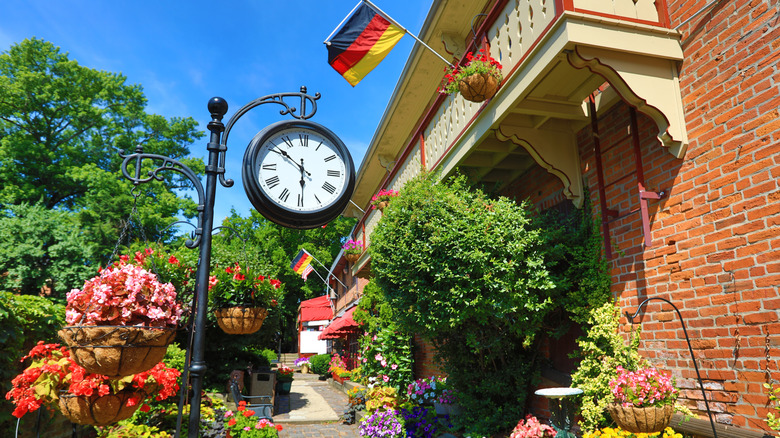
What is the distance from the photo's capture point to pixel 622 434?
13.9 ft

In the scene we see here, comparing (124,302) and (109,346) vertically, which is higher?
(124,302)

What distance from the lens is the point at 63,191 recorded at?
2433 centimetres

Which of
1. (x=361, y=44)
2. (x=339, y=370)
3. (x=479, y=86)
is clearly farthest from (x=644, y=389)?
(x=339, y=370)

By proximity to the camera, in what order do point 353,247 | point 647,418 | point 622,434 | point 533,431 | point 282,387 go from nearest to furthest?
point 647,418 < point 622,434 < point 533,431 < point 282,387 < point 353,247

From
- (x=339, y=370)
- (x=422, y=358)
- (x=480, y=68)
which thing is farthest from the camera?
(x=339, y=370)

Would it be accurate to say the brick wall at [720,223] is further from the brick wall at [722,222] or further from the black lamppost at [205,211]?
the black lamppost at [205,211]

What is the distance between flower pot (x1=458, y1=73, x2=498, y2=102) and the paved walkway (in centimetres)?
771

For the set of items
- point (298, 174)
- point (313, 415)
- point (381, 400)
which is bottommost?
point (313, 415)

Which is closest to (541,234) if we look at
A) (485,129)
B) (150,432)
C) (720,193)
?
(485,129)

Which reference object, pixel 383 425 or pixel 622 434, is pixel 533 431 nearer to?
pixel 622 434

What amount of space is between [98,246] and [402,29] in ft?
56.2

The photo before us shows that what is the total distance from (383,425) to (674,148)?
21.8 feet

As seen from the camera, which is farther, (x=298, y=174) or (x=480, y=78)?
(x=480, y=78)

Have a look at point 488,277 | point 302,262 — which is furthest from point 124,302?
point 302,262
